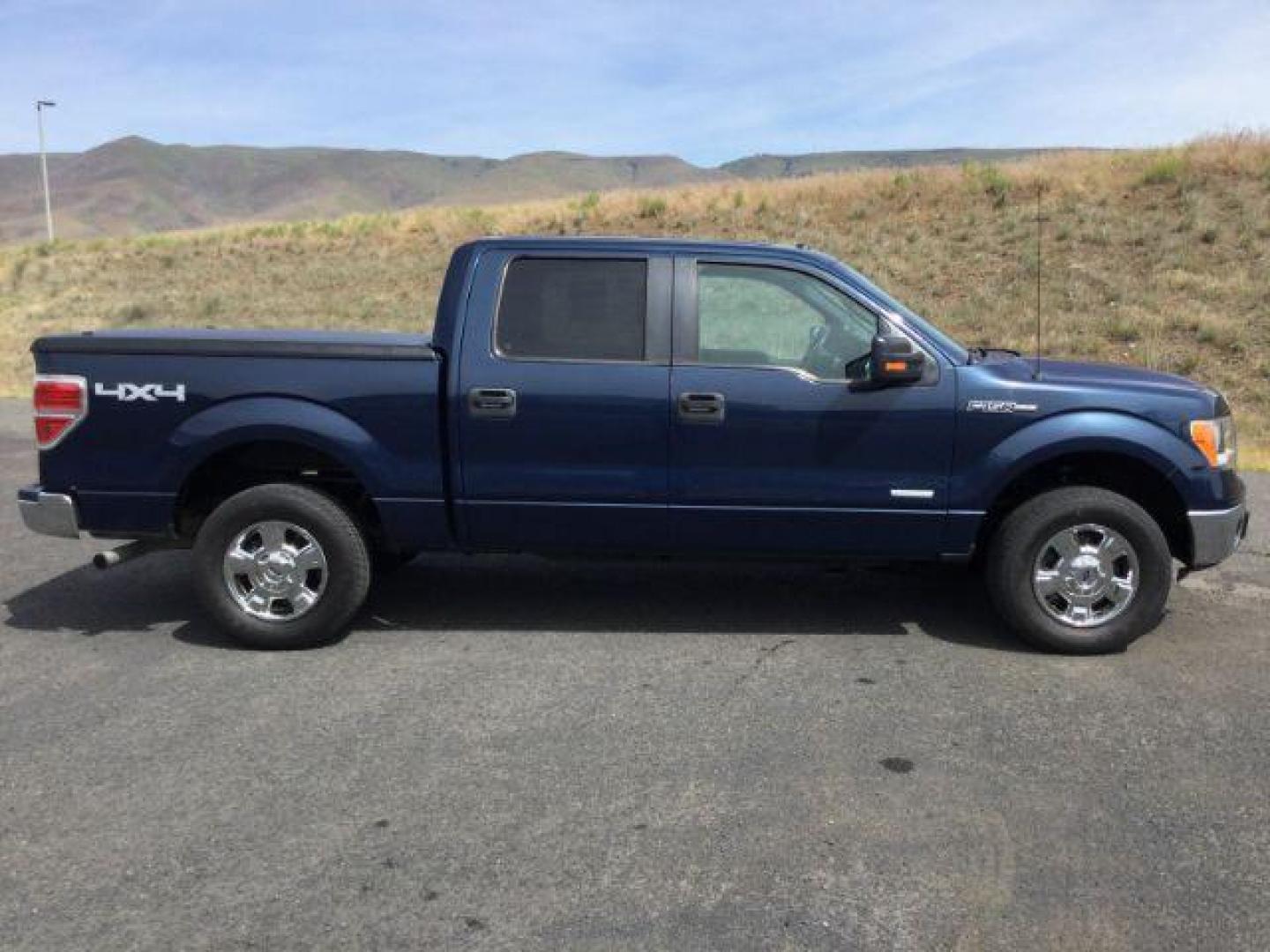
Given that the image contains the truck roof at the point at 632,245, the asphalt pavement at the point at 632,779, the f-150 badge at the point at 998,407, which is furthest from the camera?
the truck roof at the point at 632,245

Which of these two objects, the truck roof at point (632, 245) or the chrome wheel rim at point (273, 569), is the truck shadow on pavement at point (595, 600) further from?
the truck roof at point (632, 245)

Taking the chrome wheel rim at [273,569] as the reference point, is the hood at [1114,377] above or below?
above

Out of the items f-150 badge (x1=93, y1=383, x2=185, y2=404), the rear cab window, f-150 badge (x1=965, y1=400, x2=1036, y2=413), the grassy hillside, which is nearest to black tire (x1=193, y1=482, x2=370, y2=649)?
f-150 badge (x1=93, y1=383, x2=185, y2=404)

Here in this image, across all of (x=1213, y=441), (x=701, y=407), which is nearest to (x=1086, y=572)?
(x=1213, y=441)

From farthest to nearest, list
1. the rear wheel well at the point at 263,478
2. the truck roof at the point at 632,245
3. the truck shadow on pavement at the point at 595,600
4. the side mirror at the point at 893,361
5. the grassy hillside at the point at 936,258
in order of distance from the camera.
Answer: the grassy hillside at the point at 936,258, the truck shadow on pavement at the point at 595,600, the rear wheel well at the point at 263,478, the truck roof at the point at 632,245, the side mirror at the point at 893,361

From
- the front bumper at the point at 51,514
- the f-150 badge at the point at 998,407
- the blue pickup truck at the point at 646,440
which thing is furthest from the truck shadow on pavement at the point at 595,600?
the f-150 badge at the point at 998,407

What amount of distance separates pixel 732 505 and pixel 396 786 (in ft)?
6.73

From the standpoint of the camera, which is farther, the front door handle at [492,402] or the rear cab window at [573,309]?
the rear cab window at [573,309]

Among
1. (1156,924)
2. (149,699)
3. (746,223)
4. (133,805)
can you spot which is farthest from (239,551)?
(746,223)

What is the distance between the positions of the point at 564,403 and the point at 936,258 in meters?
19.4

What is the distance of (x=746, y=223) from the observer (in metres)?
27.7

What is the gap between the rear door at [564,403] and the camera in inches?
198

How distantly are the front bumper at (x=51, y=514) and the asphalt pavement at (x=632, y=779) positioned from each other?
58cm

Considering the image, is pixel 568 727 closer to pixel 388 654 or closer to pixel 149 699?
pixel 388 654
